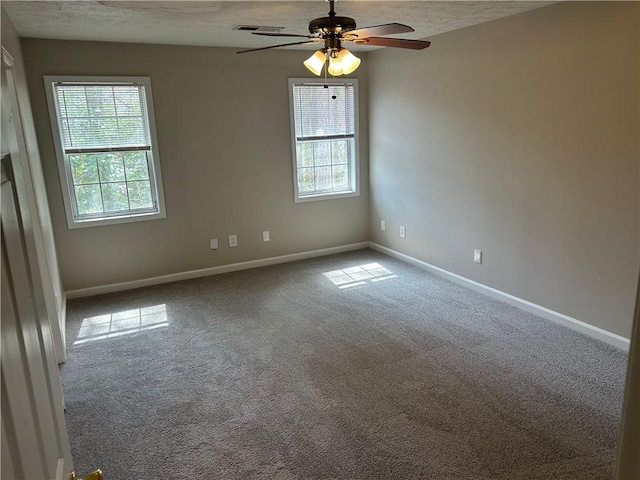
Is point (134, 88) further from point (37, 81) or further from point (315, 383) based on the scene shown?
point (315, 383)

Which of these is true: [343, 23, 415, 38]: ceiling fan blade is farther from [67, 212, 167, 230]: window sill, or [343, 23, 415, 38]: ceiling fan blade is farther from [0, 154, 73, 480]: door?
[67, 212, 167, 230]: window sill

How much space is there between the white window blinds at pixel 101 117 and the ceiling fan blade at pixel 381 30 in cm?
260

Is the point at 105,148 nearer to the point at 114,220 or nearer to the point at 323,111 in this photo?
the point at 114,220

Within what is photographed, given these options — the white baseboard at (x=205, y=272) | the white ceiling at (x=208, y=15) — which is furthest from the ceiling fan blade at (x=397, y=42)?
the white baseboard at (x=205, y=272)

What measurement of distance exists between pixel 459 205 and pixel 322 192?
175 cm

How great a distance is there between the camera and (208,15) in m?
3.14

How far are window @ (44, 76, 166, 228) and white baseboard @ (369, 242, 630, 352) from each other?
2907mm

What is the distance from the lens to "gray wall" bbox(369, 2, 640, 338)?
2.92 metres

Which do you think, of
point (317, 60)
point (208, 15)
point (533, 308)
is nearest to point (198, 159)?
point (208, 15)

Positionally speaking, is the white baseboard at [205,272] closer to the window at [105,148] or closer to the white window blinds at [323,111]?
the window at [105,148]

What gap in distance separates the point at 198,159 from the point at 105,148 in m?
0.88

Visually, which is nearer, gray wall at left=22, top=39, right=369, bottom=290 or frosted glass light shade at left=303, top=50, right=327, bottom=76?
frosted glass light shade at left=303, top=50, right=327, bottom=76

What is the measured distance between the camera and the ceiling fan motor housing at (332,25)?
2451 millimetres

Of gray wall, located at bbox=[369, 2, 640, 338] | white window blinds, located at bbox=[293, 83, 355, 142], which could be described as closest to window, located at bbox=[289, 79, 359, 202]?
white window blinds, located at bbox=[293, 83, 355, 142]
